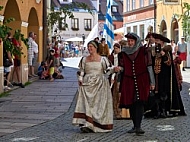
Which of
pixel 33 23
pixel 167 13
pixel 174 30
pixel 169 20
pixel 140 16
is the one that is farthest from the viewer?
pixel 140 16

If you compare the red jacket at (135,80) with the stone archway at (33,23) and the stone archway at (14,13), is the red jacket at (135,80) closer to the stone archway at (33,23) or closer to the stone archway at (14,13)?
the stone archway at (14,13)

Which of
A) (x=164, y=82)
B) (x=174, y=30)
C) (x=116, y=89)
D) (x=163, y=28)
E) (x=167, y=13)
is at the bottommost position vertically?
(x=116, y=89)

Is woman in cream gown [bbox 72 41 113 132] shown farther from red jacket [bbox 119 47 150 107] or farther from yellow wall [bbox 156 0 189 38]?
yellow wall [bbox 156 0 189 38]

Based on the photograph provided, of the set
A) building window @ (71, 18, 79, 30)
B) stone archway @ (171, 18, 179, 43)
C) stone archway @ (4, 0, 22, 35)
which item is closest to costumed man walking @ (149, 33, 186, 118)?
stone archway @ (4, 0, 22, 35)

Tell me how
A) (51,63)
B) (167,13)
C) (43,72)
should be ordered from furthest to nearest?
1. (167,13)
2. (43,72)
3. (51,63)

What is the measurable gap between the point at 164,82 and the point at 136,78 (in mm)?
2090

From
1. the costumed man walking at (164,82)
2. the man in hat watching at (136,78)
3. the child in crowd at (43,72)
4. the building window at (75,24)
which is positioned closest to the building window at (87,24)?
the building window at (75,24)

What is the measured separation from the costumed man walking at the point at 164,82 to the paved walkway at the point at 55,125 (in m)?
0.31

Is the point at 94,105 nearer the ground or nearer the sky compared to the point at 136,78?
nearer the ground

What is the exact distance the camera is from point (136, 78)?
8680 mm

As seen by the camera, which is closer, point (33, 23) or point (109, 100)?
point (109, 100)

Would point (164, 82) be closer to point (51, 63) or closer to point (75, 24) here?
point (51, 63)

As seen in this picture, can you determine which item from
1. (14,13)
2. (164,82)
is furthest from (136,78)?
(14,13)

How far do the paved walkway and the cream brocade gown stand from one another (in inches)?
8.0
